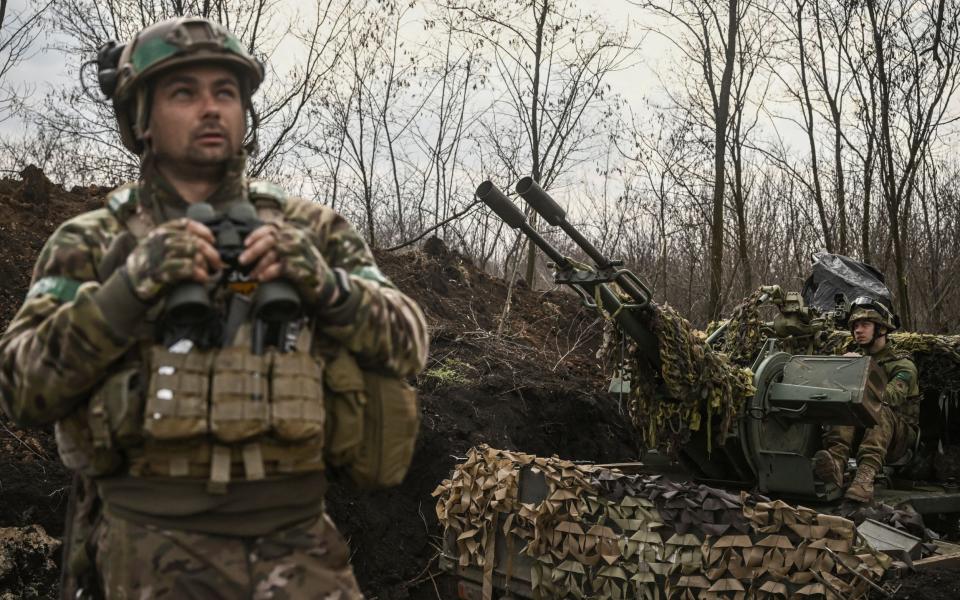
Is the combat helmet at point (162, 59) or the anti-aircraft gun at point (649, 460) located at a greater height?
the combat helmet at point (162, 59)

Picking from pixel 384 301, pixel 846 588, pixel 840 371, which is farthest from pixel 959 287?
pixel 384 301

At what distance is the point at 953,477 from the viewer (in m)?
8.07

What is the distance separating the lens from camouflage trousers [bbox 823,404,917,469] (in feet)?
21.3

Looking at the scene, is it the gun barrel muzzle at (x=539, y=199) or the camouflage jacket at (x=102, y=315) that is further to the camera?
the gun barrel muzzle at (x=539, y=199)

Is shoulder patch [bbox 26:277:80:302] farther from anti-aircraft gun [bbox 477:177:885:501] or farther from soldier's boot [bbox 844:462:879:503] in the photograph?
soldier's boot [bbox 844:462:879:503]

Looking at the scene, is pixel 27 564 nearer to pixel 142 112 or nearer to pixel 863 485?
pixel 142 112

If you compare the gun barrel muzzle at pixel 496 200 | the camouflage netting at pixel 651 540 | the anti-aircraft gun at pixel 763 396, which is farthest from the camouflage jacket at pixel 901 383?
the gun barrel muzzle at pixel 496 200

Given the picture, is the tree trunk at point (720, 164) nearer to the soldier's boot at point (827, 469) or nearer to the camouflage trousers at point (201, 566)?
the soldier's boot at point (827, 469)

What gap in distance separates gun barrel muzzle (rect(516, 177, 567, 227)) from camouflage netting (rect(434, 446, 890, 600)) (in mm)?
1401

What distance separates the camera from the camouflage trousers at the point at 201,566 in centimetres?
206

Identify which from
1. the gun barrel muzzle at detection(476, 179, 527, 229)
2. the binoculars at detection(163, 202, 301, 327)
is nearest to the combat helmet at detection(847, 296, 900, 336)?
the gun barrel muzzle at detection(476, 179, 527, 229)

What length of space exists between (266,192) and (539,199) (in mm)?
2882

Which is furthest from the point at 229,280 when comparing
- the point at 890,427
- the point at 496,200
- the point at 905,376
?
the point at 905,376

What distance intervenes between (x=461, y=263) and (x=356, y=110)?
257 centimetres
